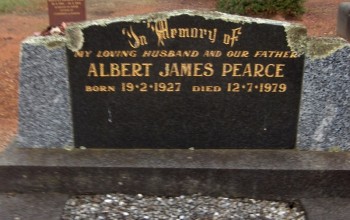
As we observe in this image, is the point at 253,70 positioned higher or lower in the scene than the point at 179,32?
lower

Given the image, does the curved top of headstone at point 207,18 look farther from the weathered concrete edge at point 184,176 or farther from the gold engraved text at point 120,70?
the weathered concrete edge at point 184,176

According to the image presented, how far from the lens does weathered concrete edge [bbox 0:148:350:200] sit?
351 centimetres

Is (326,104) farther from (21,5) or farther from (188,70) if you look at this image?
(21,5)

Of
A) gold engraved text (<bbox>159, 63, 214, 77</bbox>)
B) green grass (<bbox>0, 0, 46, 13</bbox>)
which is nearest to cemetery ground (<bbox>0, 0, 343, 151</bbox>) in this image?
green grass (<bbox>0, 0, 46, 13</bbox>)

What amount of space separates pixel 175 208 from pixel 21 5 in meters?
11.7

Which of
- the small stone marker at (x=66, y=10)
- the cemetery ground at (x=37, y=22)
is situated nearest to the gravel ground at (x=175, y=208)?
the cemetery ground at (x=37, y=22)

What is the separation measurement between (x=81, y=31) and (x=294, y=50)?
1.44 meters

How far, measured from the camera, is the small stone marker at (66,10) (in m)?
8.71

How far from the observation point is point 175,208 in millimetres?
3469

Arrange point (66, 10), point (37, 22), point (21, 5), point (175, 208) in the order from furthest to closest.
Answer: point (21, 5)
point (37, 22)
point (66, 10)
point (175, 208)

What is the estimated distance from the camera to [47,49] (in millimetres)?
3572

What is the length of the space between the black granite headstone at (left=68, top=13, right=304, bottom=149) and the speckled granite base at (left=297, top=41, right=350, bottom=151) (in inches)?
3.0

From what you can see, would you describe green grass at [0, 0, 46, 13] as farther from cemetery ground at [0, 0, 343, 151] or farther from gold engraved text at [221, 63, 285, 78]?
gold engraved text at [221, 63, 285, 78]

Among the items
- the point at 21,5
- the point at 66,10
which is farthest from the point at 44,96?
the point at 21,5
